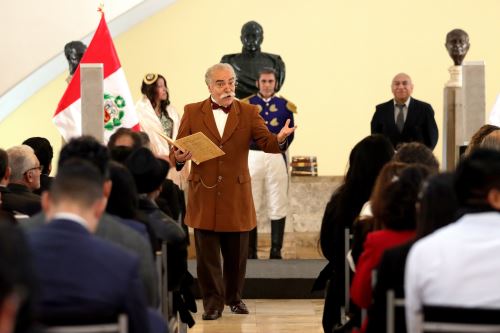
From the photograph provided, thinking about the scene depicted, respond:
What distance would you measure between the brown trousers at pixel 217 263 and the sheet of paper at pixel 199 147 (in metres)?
0.58

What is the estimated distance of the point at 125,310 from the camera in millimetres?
3582

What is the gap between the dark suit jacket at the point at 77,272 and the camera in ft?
11.3

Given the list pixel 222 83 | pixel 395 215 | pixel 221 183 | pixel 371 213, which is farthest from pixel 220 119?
pixel 395 215

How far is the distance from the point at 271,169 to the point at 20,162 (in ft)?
12.1

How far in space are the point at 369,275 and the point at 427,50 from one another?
887cm

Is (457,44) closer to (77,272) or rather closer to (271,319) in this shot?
(271,319)

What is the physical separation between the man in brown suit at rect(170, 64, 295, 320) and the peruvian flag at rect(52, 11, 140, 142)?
0.69 m

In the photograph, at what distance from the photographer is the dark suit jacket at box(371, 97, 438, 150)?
371 inches

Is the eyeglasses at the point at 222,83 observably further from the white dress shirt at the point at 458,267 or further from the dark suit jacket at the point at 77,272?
the dark suit jacket at the point at 77,272

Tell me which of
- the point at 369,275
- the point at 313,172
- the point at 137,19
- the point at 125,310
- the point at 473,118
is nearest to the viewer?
the point at 125,310

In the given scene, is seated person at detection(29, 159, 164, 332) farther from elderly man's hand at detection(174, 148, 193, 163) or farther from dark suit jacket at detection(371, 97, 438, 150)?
dark suit jacket at detection(371, 97, 438, 150)

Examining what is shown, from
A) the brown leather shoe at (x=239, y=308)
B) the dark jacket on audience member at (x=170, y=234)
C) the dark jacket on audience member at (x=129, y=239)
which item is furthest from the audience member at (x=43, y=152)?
the dark jacket on audience member at (x=129, y=239)

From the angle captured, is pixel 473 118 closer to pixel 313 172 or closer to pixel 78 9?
pixel 313 172

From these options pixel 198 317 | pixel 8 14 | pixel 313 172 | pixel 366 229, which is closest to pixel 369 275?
pixel 366 229
